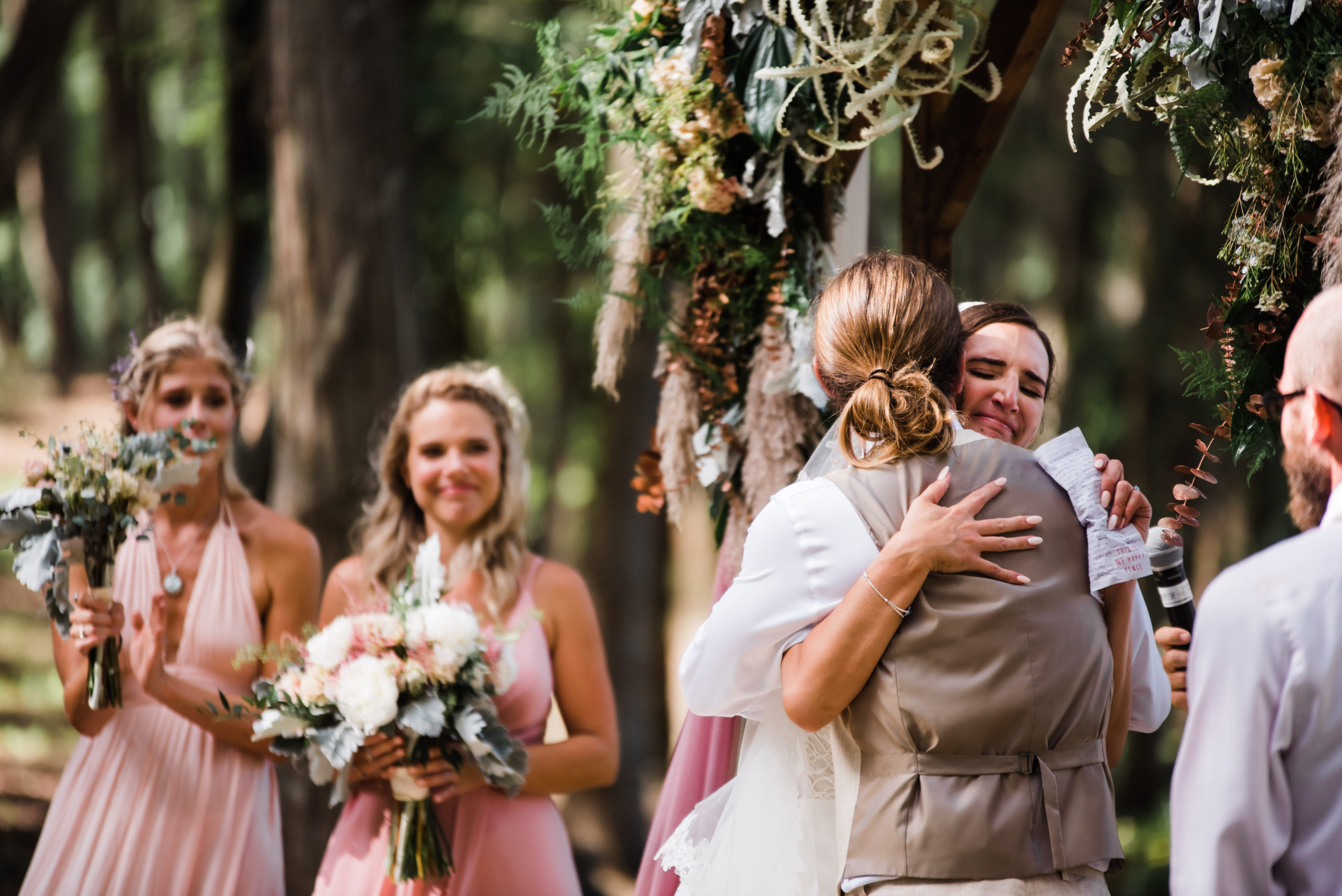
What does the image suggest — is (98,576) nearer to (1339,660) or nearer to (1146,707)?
(1146,707)

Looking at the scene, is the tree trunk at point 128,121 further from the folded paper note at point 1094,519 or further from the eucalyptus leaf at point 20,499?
the folded paper note at point 1094,519

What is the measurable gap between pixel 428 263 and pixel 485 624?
22.0 feet

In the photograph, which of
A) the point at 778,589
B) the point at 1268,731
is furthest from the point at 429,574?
the point at 1268,731

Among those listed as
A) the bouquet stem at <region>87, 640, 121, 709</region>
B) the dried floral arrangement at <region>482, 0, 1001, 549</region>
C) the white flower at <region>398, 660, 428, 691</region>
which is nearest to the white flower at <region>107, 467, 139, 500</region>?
the bouquet stem at <region>87, 640, 121, 709</region>

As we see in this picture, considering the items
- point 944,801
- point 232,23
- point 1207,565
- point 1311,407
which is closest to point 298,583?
point 944,801

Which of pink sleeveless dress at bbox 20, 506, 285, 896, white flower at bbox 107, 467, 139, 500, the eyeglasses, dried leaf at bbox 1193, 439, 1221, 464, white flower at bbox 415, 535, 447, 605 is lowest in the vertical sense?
pink sleeveless dress at bbox 20, 506, 285, 896

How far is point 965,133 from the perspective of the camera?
320 centimetres

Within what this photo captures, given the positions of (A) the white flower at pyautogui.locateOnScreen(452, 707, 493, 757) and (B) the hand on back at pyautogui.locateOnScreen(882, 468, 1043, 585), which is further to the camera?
(A) the white flower at pyautogui.locateOnScreen(452, 707, 493, 757)

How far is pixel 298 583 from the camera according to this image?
360cm

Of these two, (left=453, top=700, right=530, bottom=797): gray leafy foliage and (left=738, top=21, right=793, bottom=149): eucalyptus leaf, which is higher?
(left=738, top=21, right=793, bottom=149): eucalyptus leaf

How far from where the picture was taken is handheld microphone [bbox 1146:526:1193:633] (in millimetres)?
2225

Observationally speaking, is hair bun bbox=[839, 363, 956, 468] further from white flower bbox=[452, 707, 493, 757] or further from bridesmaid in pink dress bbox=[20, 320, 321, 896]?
bridesmaid in pink dress bbox=[20, 320, 321, 896]

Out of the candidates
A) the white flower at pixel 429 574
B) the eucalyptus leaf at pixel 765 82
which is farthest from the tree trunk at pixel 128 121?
the eucalyptus leaf at pixel 765 82

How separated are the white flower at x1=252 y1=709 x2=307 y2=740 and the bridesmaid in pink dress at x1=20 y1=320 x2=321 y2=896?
14.4 inches
